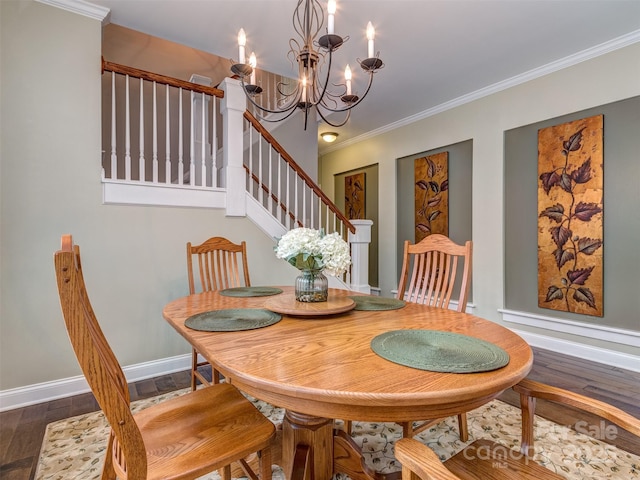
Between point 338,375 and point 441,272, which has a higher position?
point 441,272

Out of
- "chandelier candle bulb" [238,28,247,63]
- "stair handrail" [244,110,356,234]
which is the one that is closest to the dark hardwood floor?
"stair handrail" [244,110,356,234]

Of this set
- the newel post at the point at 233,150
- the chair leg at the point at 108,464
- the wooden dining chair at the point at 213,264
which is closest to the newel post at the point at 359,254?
the newel post at the point at 233,150

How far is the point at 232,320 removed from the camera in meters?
1.35

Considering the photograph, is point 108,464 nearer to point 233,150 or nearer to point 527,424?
point 527,424

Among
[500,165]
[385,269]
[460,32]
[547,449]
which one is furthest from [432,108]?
[547,449]

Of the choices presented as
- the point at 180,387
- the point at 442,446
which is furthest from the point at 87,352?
the point at 180,387

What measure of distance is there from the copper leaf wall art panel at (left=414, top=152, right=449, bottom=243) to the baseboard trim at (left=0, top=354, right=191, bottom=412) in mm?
3142

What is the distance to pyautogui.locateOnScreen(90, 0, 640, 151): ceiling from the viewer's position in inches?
Result: 91.8

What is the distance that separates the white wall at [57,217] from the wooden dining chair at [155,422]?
4.94 feet

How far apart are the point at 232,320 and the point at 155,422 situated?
0.41 metres

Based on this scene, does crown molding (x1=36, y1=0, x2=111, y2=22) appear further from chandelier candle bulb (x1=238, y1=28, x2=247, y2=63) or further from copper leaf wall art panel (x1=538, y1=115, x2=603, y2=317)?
copper leaf wall art panel (x1=538, y1=115, x2=603, y2=317)

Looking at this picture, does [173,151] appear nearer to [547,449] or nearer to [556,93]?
[556,93]

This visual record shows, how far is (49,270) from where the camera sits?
2.19 metres

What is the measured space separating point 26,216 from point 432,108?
4079 mm
